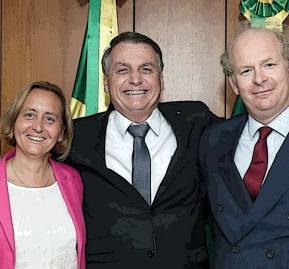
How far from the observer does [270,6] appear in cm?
235

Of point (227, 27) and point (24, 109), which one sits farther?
point (227, 27)

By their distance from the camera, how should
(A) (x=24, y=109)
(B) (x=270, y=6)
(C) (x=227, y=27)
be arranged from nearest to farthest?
(A) (x=24, y=109) < (B) (x=270, y=6) < (C) (x=227, y=27)

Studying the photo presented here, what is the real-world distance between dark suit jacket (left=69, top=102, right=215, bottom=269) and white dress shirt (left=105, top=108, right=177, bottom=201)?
0.12ft

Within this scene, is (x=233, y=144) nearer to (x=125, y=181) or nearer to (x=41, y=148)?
(x=125, y=181)

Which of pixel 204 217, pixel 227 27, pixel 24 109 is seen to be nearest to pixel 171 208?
pixel 204 217

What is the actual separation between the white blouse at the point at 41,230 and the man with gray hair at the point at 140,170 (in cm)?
12

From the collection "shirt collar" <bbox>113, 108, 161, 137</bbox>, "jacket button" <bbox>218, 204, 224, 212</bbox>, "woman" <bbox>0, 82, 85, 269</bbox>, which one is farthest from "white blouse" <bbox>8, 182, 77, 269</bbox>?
"jacket button" <bbox>218, 204, 224, 212</bbox>

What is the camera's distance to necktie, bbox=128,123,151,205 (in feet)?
6.36

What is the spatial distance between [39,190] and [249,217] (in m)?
0.69

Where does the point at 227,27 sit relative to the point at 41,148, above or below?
above

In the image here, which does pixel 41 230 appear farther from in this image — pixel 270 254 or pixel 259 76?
pixel 259 76

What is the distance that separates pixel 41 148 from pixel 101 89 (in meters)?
0.61

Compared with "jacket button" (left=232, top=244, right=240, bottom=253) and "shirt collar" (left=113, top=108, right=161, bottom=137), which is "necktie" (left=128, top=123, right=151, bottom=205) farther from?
"jacket button" (left=232, top=244, right=240, bottom=253)

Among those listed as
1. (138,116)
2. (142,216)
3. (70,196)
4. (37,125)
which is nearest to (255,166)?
(142,216)
